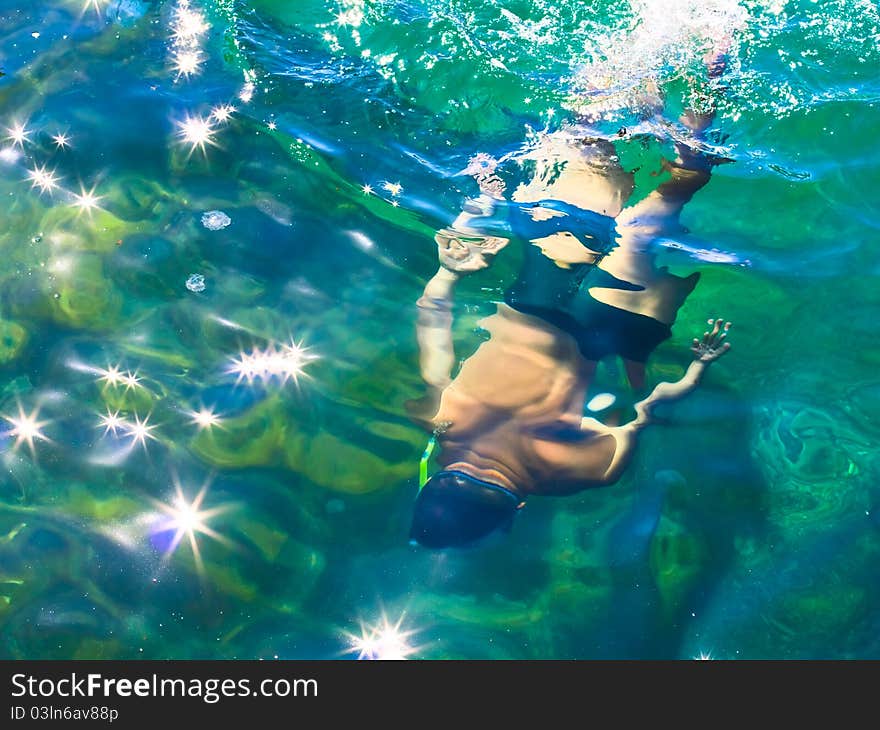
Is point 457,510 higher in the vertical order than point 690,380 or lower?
lower

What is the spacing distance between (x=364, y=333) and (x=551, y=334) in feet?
3.63

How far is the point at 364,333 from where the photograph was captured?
4395mm

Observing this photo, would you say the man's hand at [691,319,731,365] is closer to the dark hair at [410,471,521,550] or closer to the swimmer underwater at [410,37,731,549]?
the swimmer underwater at [410,37,731,549]

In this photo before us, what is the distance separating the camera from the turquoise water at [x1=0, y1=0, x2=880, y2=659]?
361cm

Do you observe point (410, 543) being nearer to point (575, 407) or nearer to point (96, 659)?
point (575, 407)

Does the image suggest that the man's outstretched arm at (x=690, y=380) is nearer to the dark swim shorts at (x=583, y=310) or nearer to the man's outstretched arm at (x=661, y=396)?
the man's outstretched arm at (x=661, y=396)

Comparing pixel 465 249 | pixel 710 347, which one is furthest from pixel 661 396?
pixel 465 249

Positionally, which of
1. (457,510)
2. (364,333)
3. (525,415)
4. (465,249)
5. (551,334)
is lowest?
(457,510)

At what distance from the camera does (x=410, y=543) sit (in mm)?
3717

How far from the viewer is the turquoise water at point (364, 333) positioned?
3611mm

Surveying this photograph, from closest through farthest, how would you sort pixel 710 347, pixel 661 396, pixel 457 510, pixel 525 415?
pixel 457 510 → pixel 525 415 → pixel 661 396 → pixel 710 347

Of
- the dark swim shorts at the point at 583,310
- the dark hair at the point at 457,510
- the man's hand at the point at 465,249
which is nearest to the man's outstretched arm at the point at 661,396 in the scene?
the dark swim shorts at the point at 583,310

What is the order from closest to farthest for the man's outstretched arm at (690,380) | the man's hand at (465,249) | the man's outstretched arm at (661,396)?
1. the man's outstretched arm at (661,396)
2. the man's outstretched arm at (690,380)
3. the man's hand at (465,249)

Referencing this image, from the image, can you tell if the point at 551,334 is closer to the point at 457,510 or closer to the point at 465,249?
the point at 465,249
